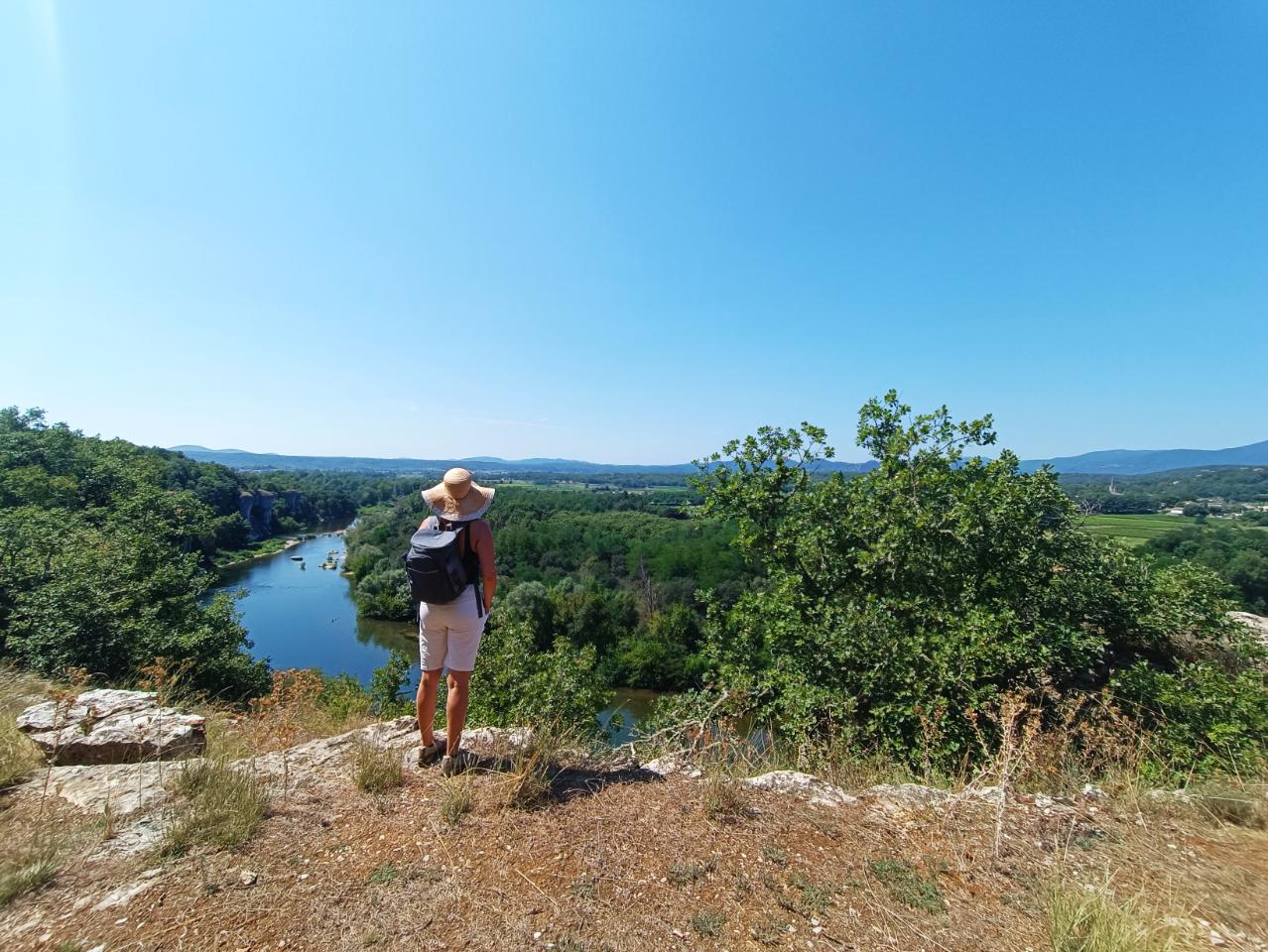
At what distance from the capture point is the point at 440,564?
3211 mm

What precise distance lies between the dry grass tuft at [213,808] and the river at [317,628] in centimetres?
2558

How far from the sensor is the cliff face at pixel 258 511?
81.2 metres

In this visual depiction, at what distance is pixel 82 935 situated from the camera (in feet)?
6.18

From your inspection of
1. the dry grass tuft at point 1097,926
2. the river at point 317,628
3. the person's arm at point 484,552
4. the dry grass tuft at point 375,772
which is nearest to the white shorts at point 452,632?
the person's arm at point 484,552

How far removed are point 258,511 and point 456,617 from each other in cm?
10509

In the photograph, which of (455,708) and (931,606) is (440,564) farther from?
(931,606)

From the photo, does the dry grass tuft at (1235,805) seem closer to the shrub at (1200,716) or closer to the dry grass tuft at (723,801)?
the shrub at (1200,716)

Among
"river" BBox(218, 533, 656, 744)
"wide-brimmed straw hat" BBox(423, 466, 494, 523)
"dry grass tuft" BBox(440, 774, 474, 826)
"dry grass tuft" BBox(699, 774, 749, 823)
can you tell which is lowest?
"river" BBox(218, 533, 656, 744)

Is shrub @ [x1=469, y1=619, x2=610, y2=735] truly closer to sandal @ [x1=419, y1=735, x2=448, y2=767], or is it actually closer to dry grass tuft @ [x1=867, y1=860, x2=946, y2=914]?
sandal @ [x1=419, y1=735, x2=448, y2=767]

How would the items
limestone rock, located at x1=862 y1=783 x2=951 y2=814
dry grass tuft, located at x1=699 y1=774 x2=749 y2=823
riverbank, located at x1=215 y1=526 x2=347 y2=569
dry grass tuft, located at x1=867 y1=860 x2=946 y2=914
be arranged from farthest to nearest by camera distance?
1. riverbank, located at x1=215 y1=526 x2=347 y2=569
2. limestone rock, located at x1=862 y1=783 x2=951 y2=814
3. dry grass tuft, located at x1=699 y1=774 x2=749 y2=823
4. dry grass tuft, located at x1=867 y1=860 x2=946 y2=914

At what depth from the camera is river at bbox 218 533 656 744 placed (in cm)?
3591

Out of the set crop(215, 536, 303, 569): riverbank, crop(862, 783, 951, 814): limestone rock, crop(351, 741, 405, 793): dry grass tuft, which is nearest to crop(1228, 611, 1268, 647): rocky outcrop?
crop(862, 783, 951, 814): limestone rock

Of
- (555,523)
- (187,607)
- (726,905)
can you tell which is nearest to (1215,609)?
(726,905)

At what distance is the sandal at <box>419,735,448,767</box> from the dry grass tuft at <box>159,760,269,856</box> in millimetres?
895
